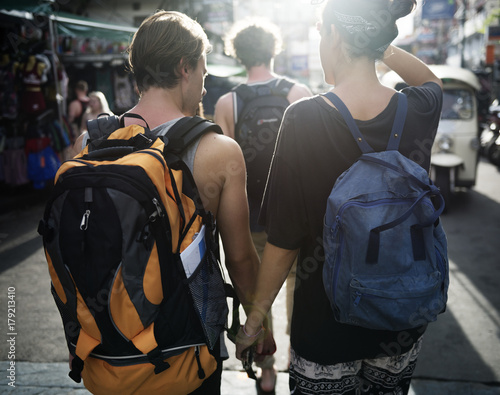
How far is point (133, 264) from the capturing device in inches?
47.7

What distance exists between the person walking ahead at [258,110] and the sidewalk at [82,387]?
0.42 feet

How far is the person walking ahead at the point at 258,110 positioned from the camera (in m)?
2.68

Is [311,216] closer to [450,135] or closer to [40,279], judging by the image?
[40,279]

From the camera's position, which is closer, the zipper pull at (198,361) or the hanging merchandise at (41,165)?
the zipper pull at (198,361)

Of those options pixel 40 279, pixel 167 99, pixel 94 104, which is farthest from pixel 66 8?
pixel 167 99

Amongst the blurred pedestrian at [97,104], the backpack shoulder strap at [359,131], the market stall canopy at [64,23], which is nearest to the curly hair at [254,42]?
the backpack shoulder strap at [359,131]

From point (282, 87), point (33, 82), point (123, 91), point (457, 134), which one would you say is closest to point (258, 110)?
point (282, 87)

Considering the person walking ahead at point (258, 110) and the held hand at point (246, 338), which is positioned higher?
the person walking ahead at point (258, 110)

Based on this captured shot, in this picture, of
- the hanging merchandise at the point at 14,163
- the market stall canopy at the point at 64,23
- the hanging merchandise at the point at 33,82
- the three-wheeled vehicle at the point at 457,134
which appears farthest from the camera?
the hanging merchandise at the point at 14,163

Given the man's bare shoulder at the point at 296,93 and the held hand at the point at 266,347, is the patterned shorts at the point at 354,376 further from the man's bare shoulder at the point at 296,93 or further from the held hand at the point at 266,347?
the man's bare shoulder at the point at 296,93

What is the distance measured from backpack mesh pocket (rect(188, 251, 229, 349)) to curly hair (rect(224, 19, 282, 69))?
6.01 feet

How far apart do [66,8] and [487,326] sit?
1577cm

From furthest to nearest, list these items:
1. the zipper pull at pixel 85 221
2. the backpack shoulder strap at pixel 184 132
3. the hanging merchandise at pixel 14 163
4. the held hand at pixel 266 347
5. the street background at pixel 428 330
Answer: the hanging merchandise at pixel 14 163 < the street background at pixel 428 330 < the held hand at pixel 266 347 < the backpack shoulder strap at pixel 184 132 < the zipper pull at pixel 85 221

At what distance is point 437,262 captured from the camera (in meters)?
1.38
